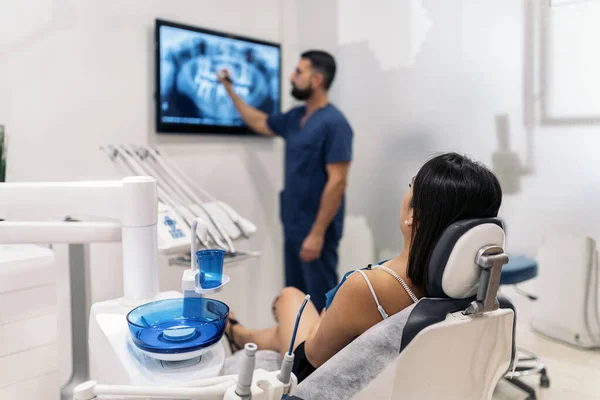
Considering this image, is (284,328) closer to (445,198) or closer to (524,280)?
(445,198)

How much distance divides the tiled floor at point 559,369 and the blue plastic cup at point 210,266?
1773mm

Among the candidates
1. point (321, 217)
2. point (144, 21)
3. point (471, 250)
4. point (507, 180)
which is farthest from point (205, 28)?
point (471, 250)

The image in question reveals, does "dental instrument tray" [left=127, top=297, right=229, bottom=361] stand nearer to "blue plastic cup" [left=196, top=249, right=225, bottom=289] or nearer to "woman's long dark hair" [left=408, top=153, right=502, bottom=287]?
"blue plastic cup" [left=196, top=249, right=225, bottom=289]

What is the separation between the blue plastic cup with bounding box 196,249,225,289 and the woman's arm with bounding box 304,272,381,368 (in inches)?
12.3

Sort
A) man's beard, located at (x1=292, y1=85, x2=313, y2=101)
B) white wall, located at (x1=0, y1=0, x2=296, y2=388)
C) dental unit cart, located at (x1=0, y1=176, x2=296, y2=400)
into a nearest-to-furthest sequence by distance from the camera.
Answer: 1. dental unit cart, located at (x1=0, y1=176, x2=296, y2=400)
2. white wall, located at (x1=0, y1=0, x2=296, y2=388)
3. man's beard, located at (x1=292, y1=85, x2=313, y2=101)

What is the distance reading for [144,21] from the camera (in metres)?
2.57

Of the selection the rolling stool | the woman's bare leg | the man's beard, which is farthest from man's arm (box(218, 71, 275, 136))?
the rolling stool

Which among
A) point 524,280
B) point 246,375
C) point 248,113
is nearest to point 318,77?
point 248,113

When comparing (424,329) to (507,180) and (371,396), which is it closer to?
(371,396)

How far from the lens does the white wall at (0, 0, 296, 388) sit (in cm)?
219

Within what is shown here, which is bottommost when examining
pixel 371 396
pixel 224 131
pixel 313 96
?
pixel 371 396

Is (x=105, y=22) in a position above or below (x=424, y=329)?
above

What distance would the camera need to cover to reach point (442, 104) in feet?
8.73

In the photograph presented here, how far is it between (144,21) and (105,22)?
0.70ft
